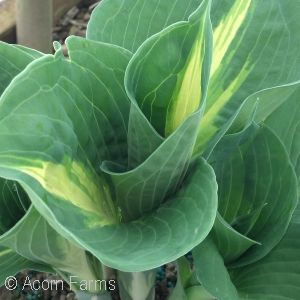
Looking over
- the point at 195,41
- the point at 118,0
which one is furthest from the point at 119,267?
the point at 118,0

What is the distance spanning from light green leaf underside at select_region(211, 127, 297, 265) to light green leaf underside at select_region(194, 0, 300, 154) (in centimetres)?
4

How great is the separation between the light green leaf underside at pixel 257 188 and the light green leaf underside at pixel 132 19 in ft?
0.38

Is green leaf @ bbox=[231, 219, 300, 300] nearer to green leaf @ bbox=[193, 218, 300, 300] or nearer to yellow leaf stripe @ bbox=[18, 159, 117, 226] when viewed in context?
green leaf @ bbox=[193, 218, 300, 300]

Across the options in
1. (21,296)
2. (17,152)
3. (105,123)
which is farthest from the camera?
(21,296)

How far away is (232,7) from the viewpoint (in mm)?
489

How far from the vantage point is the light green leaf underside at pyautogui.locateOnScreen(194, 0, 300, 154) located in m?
0.48

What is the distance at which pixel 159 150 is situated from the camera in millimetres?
364

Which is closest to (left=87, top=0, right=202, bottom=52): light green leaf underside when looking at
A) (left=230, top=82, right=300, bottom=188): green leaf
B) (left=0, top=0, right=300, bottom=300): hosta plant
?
(left=0, top=0, right=300, bottom=300): hosta plant

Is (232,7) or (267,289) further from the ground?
(232,7)

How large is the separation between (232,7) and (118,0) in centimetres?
10

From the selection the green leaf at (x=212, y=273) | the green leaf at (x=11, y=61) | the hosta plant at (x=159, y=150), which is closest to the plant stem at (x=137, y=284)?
the hosta plant at (x=159, y=150)

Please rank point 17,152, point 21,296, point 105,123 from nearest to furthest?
point 17,152 < point 105,123 < point 21,296

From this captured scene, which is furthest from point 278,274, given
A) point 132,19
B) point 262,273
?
point 132,19

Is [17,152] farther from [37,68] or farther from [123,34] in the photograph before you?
[123,34]
